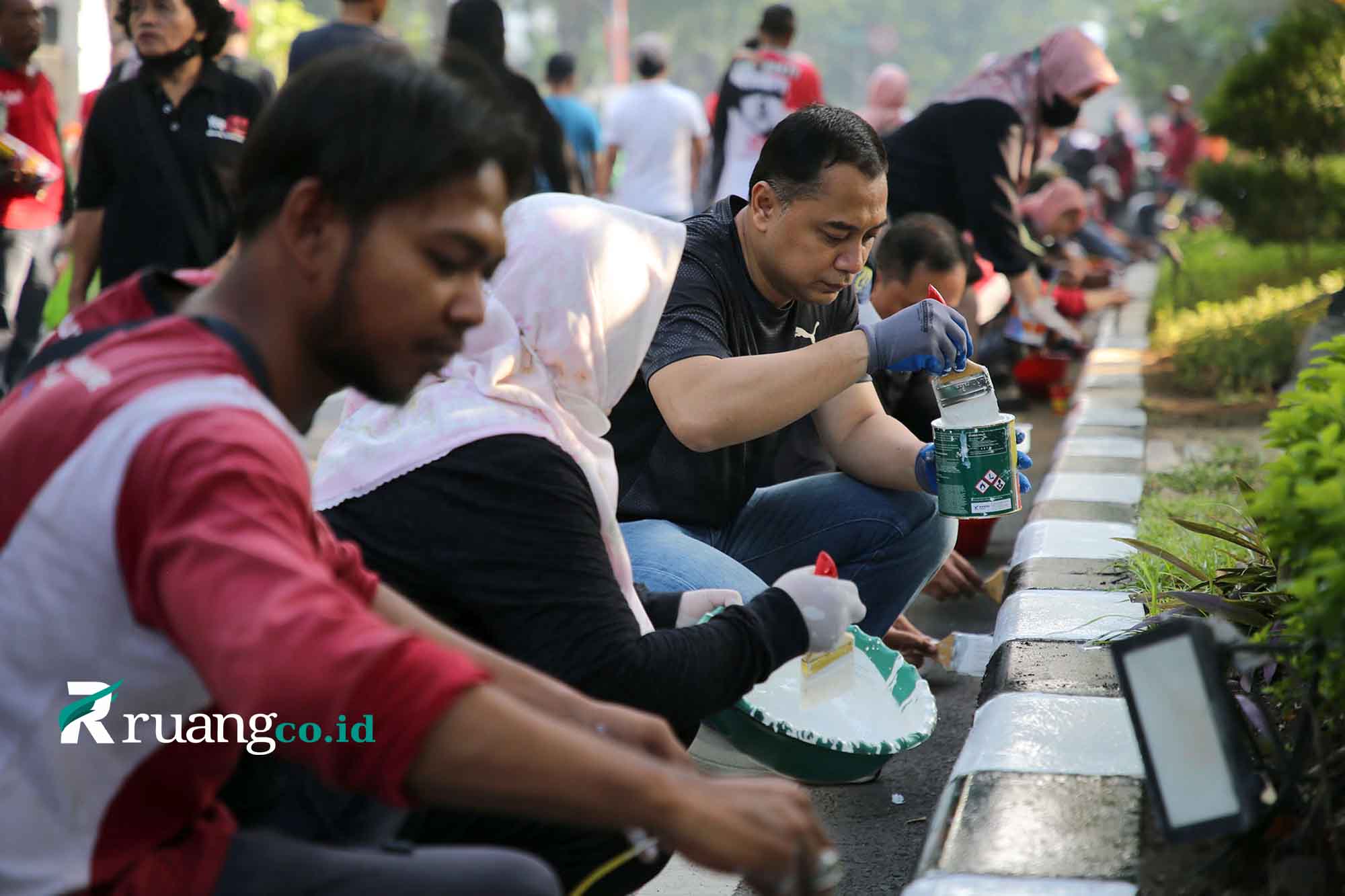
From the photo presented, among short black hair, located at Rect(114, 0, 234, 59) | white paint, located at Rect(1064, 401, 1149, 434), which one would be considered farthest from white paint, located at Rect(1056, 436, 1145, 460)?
short black hair, located at Rect(114, 0, 234, 59)

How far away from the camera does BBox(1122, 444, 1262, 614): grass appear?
3598 millimetres

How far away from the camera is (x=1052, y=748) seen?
284 cm

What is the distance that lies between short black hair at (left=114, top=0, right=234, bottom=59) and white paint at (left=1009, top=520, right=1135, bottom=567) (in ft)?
9.74

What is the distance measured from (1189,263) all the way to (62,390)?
35.2 feet

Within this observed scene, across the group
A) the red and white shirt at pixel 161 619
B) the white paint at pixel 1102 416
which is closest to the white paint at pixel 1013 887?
the red and white shirt at pixel 161 619

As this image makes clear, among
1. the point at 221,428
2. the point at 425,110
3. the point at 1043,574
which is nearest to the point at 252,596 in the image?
the point at 221,428

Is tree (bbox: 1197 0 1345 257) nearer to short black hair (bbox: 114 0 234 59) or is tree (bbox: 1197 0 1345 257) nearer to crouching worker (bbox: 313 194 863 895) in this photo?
short black hair (bbox: 114 0 234 59)

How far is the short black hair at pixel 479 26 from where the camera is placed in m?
5.69

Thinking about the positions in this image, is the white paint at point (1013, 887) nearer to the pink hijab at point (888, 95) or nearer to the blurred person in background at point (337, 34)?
the blurred person in background at point (337, 34)

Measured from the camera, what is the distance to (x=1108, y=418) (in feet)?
22.2

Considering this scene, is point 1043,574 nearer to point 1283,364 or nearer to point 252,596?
point 252,596

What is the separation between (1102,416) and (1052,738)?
13.7 feet

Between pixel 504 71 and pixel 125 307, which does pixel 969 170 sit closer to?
pixel 504 71

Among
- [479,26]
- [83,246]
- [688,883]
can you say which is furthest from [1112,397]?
[688,883]
